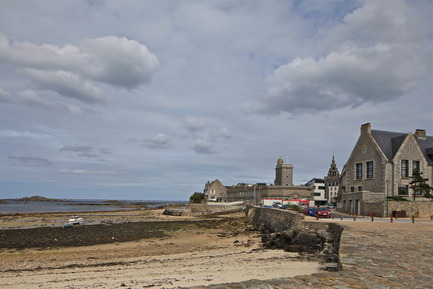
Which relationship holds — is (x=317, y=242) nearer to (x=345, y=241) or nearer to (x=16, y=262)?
(x=345, y=241)

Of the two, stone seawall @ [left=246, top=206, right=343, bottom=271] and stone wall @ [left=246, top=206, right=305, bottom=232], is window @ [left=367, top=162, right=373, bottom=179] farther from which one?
stone seawall @ [left=246, top=206, right=343, bottom=271]

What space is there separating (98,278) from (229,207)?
5951 centimetres

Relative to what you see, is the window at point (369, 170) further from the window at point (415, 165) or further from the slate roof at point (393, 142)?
the window at point (415, 165)

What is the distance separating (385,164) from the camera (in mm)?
40844

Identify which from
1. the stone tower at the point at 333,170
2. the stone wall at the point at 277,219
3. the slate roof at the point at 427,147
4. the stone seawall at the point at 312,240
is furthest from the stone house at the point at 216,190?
the stone seawall at the point at 312,240

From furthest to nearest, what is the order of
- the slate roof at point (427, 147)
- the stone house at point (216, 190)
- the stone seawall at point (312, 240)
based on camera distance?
the stone house at point (216, 190)
the slate roof at point (427, 147)
the stone seawall at point (312, 240)

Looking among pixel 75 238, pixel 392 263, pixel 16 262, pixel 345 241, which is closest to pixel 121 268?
pixel 16 262

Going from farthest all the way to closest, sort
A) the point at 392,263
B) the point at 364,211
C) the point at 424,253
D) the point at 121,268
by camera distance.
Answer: the point at 364,211, the point at 121,268, the point at 424,253, the point at 392,263

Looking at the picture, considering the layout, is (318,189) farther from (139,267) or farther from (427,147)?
(139,267)

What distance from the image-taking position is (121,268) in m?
15.8

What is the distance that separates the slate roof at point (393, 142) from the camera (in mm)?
42631

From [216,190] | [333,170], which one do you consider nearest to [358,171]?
[216,190]

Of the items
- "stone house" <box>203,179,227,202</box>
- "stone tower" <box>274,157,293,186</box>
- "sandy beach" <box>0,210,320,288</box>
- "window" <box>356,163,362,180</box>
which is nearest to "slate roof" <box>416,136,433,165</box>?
"window" <box>356,163,362,180</box>

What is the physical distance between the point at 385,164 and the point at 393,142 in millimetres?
4882
